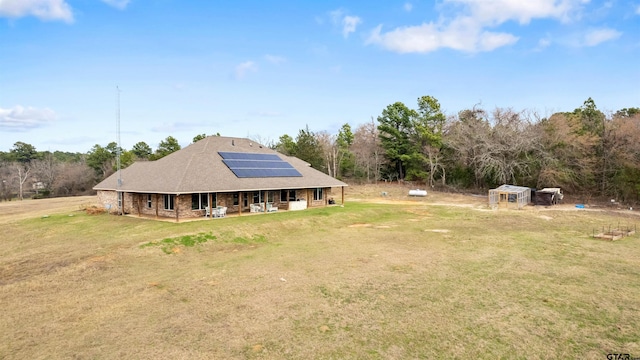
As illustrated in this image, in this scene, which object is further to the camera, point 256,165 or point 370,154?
point 370,154

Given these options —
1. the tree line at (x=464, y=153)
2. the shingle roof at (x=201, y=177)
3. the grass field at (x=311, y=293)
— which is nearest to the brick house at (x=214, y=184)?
the shingle roof at (x=201, y=177)

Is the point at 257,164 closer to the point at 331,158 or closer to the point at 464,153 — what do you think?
the point at 464,153

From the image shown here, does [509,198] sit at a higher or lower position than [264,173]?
lower

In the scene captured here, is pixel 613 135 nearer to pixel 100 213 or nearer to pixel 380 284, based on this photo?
pixel 380 284

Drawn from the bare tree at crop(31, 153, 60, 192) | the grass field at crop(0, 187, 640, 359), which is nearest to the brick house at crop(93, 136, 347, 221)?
the grass field at crop(0, 187, 640, 359)

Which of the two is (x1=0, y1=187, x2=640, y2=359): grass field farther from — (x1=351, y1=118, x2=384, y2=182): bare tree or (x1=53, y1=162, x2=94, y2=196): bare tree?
(x1=53, y1=162, x2=94, y2=196): bare tree

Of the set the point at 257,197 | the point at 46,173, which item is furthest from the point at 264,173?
the point at 46,173
